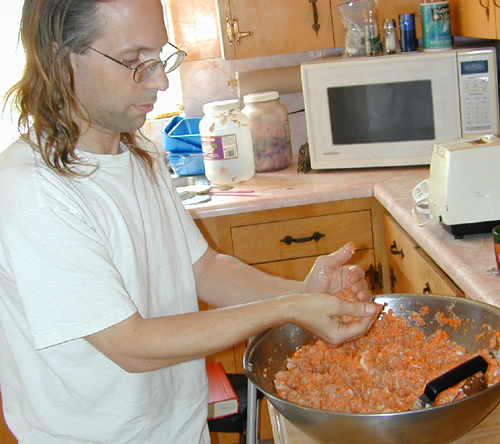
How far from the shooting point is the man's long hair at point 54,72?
990 mm

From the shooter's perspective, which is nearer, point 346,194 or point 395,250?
point 395,250

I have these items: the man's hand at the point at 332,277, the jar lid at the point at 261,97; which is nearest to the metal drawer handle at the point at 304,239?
the jar lid at the point at 261,97

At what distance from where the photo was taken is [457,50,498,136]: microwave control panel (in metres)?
2.04

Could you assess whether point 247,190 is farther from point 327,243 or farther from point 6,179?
point 6,179

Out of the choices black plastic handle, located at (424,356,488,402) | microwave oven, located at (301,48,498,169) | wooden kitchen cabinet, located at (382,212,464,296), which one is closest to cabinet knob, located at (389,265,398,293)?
wooden kitchen cabinet, located at (382,212,464,296)

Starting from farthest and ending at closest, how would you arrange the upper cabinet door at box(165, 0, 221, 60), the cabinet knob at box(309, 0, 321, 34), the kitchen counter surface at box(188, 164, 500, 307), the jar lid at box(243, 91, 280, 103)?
the upper cabinet door at box(165, 0, 221, 60), the jar lid at box(243, 91, 280, 103), the cabinet knob at box(309, 0, 321, 34), the kitchen counter surface at box(188, 164, 500, 307)

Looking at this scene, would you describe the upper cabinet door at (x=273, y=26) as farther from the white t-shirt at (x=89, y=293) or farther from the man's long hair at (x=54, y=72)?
the man's long hair at (x=54, y=72)

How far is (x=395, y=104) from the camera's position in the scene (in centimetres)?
225

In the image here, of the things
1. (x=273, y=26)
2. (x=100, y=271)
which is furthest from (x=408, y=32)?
(x=100, y=271)

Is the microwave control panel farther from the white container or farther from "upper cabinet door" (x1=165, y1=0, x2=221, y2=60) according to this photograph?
"upper cabinet door" (x1=165, y1=0, x2=221, y2=60)

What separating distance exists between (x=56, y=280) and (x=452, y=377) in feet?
1.74

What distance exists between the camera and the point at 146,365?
99 cm

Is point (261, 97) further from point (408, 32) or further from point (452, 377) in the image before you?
point (452, 377)

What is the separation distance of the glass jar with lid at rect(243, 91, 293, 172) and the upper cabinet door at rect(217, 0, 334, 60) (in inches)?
7.2
